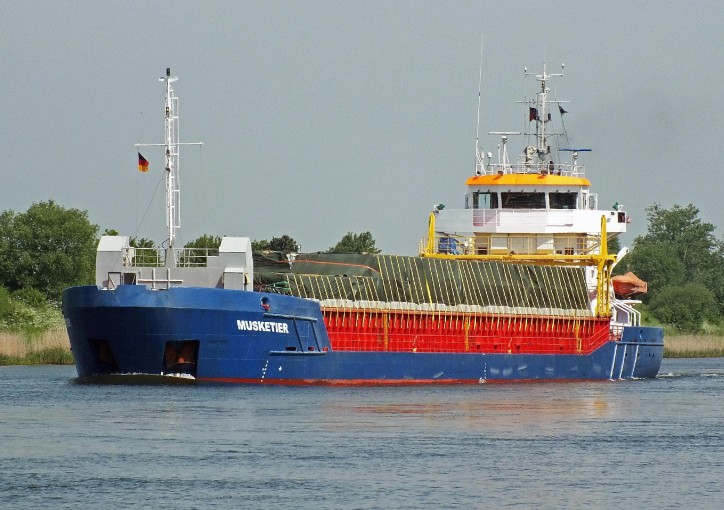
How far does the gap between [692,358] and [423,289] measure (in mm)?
41497

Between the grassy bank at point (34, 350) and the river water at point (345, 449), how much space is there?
17.7 meters

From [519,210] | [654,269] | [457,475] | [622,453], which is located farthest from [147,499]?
[654,269]

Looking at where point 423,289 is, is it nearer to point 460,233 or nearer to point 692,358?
point 460,233

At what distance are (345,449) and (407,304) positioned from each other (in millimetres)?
20363

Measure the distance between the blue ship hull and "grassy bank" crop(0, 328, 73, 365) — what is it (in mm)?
17735

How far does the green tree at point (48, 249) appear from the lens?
8862 centimetres

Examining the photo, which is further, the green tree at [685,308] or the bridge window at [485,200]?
the green tree at [685,308]

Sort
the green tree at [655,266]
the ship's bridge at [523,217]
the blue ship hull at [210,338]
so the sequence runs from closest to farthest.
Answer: the blue ship hull at [210,338] < the ship's bridge at [523,217] < the green tree at [655,266]

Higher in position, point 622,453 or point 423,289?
point 423,289

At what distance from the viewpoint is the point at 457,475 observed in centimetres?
2930

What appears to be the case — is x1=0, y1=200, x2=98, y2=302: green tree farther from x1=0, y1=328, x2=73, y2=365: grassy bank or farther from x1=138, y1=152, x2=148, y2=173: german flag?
x1=138, y1=152, x2=148, y2=173: german flag

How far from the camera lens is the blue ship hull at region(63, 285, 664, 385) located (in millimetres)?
43000

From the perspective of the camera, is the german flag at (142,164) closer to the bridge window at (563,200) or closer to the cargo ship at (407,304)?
the cargo ship at (407,304)

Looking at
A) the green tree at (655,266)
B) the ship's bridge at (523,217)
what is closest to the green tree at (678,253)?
the green tree at (655,266)
